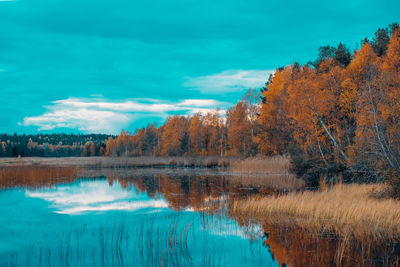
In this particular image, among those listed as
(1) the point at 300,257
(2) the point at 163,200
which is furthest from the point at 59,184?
(1) the point at 300,257

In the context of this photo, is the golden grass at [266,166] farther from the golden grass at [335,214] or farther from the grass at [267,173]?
the golden grass at [335,214]

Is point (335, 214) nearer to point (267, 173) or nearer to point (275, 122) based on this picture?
point (267, 173)

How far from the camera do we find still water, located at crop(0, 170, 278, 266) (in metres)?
9.03

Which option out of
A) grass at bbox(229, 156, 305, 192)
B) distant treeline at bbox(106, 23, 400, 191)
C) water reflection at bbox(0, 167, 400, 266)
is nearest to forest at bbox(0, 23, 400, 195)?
distant treeline at bbox(106, 23, 400, 191)

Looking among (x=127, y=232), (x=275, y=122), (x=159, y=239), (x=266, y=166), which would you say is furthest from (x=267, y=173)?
(x=159, y=239)

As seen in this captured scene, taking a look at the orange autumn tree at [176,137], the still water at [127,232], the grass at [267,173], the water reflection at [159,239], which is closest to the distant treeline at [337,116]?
the grass at [267,173]

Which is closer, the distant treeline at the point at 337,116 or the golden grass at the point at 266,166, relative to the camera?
the distant treeline at the point at 337,116

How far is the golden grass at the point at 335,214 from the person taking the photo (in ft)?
35.0

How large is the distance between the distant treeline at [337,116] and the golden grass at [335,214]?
7.29 ft

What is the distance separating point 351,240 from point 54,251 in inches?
349

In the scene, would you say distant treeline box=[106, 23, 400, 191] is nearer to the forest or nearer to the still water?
the forest

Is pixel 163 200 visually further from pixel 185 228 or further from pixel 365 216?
pixel 365 216

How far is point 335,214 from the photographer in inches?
491

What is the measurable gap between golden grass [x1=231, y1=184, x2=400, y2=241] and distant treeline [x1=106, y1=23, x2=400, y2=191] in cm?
222
